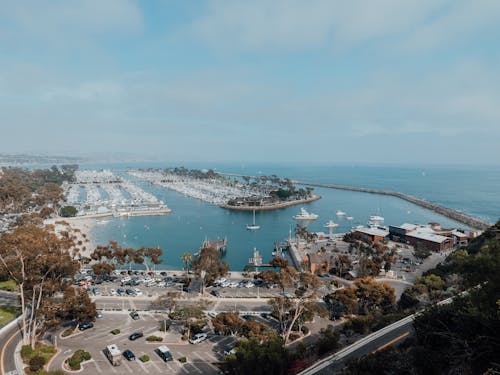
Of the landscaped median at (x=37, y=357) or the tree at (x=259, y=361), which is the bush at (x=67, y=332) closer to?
the landscaped median at (x=37, y=357)

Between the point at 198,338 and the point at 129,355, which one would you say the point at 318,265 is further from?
the point at 129,355

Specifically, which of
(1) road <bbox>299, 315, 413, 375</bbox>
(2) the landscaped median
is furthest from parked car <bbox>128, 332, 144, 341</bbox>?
(1) road <bbox>299, 315, 413, 375</bbox>

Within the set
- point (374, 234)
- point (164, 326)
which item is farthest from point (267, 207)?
point (164, 326)

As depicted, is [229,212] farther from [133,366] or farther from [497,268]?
[497,268]

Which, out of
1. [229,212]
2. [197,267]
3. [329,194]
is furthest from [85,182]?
[197,267]

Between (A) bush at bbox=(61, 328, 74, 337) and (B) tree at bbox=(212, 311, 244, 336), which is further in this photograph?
(A) bush at bbox=(61, 328, 74, 337)

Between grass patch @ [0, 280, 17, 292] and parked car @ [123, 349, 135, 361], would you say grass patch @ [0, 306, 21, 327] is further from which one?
parked car @ [123, 349, 135, 361]
